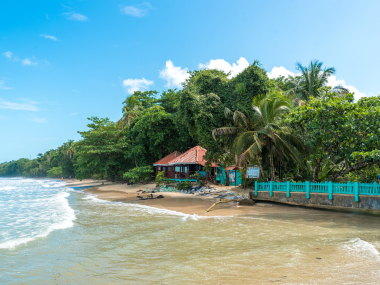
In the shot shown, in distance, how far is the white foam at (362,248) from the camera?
213 inches

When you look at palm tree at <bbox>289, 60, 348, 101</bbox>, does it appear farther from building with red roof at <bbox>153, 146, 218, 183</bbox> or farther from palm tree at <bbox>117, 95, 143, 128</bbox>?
palm tree at <bbox>117, 95, 143, 128</bbox>

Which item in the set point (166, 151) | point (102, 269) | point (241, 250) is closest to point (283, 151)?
point (241, 250)

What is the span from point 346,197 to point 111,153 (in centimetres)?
2594

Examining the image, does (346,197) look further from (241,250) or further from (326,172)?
(241,250)

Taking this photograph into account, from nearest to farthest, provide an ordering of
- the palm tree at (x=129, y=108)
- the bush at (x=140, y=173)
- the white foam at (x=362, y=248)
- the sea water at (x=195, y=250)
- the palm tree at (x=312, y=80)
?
the sea water at (x=195, y=250) < the white foam at (x=362, y=248) < the palm tree at (x=312, y=80) < the bush at (x=140, y=173) < the palm tree at (x=129, y=108)

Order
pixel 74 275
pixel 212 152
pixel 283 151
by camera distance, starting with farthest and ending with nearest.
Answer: pixel 212 152
pixel 283 151
pixel 74 275

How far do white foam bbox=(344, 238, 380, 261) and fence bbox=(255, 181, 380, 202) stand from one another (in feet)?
15.1

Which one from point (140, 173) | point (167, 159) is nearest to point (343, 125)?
point (167, 159)

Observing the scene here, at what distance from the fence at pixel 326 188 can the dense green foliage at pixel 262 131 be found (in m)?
0.99

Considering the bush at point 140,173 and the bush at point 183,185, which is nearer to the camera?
the bush at point 183,185

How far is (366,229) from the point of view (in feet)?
25.9

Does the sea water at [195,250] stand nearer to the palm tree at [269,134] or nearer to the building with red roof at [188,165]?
the palm tree at [269,134]

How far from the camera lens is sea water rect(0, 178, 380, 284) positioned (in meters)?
4.59

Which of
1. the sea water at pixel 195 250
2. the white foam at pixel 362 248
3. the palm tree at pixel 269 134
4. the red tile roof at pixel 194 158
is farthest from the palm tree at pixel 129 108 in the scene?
the white foam at pixel 362 248
